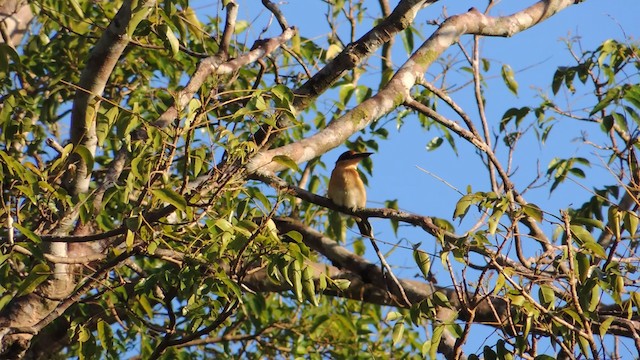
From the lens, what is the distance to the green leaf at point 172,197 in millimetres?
2934

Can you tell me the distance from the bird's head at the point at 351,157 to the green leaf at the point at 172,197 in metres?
2.54

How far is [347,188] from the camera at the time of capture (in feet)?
16.1

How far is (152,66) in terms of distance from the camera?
6246 mm

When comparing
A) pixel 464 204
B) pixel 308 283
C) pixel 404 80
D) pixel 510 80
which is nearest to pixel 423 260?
pixel 464 204

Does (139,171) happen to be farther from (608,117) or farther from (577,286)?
(608,117)

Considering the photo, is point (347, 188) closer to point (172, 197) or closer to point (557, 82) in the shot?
point (557, 82)

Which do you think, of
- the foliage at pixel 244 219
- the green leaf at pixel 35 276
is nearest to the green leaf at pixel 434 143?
the foliage at pixel 244 219

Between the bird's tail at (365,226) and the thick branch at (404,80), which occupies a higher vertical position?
the thick branch at (404,80)

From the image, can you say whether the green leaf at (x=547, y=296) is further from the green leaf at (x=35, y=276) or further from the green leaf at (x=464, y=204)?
the green leaf at (x=35, y=276)

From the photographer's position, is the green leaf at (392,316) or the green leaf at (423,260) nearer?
the green leaf at (423,260)

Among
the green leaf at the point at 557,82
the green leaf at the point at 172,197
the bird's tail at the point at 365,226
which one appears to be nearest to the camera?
the green leaf at the point at 172,197

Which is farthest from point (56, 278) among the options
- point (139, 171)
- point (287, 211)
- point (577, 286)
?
point (577, 286)

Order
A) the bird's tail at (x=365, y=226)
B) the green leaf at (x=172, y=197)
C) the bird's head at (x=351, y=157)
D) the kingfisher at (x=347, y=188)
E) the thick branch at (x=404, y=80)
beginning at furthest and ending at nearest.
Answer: the bird's head at (x=351, y=157), the kingfisher at (x=347, y=188), the bird's tail at (x=365, y=226), the thick branch at (x=404, y=80), the green leaf at (x=172, y=197)

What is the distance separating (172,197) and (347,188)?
2063 mm
